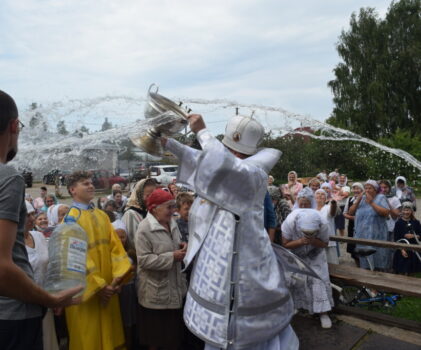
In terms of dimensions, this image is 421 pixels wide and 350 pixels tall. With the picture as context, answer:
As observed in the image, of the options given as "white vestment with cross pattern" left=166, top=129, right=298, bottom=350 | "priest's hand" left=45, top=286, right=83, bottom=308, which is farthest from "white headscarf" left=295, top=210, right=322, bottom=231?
"priest's hand" left=45, top=286, right=83, bottom=308

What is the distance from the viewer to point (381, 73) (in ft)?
101

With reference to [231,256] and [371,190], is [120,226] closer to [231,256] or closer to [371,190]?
[231,256]

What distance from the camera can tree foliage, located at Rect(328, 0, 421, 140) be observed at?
30.5 m

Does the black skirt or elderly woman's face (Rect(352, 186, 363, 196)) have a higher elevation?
elderly woman's face (Rect(352, 186, 363, 196))

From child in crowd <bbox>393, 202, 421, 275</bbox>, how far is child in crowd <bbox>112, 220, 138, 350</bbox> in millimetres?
4179

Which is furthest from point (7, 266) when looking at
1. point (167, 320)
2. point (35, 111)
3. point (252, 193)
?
point (35, 111)

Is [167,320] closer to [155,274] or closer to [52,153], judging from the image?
[155,274]

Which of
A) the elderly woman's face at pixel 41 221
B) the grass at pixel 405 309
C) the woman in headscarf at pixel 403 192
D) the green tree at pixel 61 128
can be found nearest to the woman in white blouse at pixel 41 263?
the green tree at pixel 61 128

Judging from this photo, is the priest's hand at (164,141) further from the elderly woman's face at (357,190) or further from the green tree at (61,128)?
the elderly woman's face at (357,190)

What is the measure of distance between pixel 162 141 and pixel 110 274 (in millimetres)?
1475

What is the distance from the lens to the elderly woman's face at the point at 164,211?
11.8 ft

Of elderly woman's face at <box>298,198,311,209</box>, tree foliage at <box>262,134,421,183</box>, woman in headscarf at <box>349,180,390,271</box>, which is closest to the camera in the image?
elderly woman's face at <box>298,198,311,209</box>

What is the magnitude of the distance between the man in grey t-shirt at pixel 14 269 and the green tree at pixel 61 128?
321 centimetres

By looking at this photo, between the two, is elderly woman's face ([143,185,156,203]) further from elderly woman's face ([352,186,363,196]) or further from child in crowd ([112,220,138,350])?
elderly woman's face ([352,186,363,196])
